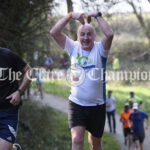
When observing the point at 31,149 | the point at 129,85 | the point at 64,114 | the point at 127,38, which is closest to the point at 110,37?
the point at 31,149

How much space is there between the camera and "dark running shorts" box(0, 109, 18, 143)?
3.36m

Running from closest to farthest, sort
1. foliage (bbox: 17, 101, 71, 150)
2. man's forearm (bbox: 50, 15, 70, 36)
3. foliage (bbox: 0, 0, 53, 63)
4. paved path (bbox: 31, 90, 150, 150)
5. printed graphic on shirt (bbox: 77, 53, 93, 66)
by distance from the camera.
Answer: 1. printed graphic on shirt (bbox: 77, 53, 93, 66)
2. man's forearm (bbox: 50, 15, 70, 36)
3. foliage (bbox: 0, 0, 53, 63)
4. foliage (bbox: 17, 101, 71, 150)
5. paved path (bbox: 31, 90, 150, 150)

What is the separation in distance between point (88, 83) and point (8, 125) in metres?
1.04

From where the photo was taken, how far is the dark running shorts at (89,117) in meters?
3.48

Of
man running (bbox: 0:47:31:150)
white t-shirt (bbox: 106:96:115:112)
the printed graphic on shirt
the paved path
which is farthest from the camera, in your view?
white t-shirt (bbox: 106:96:115:112)

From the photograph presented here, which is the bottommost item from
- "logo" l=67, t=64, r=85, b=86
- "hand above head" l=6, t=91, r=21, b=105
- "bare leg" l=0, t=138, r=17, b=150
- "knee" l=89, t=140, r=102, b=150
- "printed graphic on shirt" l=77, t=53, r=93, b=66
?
"knee" l=89, t=140, r=102, b=150

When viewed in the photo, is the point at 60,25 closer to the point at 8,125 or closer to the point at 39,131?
the point at 8,125

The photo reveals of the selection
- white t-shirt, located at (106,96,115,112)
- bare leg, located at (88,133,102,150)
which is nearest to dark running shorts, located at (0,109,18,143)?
bare leg, located at (88,133,102,150)

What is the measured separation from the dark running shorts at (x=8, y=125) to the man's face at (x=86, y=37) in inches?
44.7

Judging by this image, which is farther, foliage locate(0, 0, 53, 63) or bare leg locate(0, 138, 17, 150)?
foliage locate(0, 0, 53, 63)

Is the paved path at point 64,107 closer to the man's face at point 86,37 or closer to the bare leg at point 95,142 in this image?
the bare leg at point 95,142

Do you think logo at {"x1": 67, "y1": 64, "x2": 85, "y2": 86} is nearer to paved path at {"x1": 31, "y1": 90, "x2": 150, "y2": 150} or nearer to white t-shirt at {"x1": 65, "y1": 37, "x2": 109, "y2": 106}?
white t-shirt at {"x1": 65, "y1": 37, "x2": 109, "y2": 106}

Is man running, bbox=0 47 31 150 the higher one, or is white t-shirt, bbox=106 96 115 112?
man running, bbox=0 47 31 150

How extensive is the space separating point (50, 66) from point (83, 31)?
229 inches
